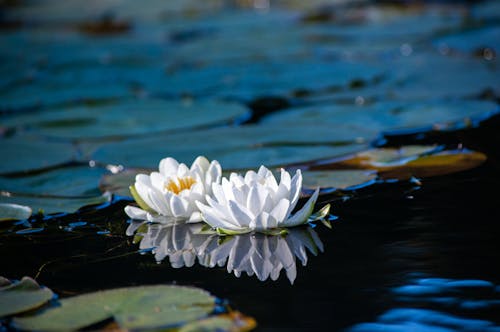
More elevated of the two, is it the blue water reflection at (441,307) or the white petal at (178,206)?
the white petal at (178,206)

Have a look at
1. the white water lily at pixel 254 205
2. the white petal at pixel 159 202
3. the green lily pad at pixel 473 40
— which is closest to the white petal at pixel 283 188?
the white water lily at pixel 254 205

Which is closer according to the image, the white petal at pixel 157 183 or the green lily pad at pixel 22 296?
the green lily pad at pixel 22 296

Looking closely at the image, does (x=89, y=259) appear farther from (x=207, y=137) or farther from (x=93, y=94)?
(x=93, y=94)

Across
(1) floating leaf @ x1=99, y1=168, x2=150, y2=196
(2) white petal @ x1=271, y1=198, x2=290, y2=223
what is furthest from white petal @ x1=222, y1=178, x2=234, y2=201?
(1) floating leaf @ x1=99, y1=168, x2=150, y2=196

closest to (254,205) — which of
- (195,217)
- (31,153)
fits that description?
(195,217)

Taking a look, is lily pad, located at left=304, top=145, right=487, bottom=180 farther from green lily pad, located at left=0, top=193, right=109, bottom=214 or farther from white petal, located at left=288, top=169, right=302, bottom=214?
green lily pad, located at left=0, top=193, right=109, bottom=214

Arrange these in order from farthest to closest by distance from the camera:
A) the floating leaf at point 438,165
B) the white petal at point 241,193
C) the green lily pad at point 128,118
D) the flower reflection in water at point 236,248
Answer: the green lily pad at point 128,118 < the floating leaf at point 438,165 < the white petal at point 241,193 < the flower reflection in water at point 236,248

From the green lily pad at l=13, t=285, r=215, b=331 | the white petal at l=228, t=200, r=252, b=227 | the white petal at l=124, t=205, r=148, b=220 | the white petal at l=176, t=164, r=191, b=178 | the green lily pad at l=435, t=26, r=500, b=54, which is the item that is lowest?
the green lily pad at l=13, t=285, r=215, b=331

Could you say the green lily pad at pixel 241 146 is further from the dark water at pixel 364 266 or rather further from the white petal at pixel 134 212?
the white petal at pixel 134 212
